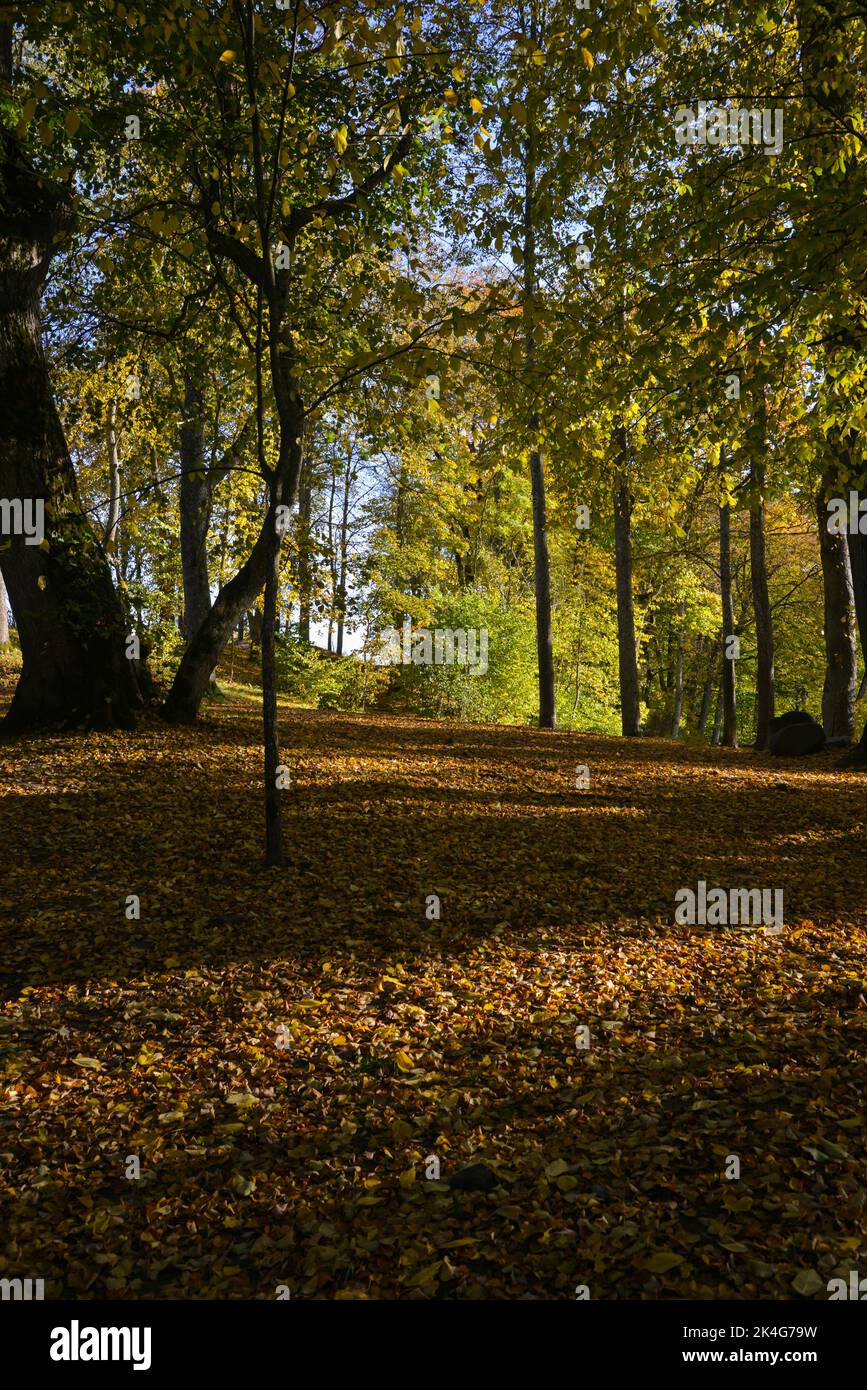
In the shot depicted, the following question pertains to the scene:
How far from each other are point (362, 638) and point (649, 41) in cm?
1442

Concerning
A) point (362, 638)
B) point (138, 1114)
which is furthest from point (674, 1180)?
point (362, 638)

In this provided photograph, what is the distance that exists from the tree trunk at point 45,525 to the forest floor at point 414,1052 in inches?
74.7

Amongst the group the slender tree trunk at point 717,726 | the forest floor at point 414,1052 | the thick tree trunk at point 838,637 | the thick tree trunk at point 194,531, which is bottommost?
the forest floor at point 414,1052

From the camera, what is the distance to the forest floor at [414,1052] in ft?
9.55

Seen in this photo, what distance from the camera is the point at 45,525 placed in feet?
28.8

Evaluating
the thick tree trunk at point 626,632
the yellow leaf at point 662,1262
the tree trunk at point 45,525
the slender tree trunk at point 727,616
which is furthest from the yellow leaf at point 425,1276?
the thick tree trunk at point 626,632

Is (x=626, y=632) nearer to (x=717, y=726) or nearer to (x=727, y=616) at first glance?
(x=727, y=616)

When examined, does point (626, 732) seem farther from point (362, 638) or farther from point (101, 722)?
point (101, 722)

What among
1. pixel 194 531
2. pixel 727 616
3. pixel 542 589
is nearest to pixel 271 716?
pixel 194 531

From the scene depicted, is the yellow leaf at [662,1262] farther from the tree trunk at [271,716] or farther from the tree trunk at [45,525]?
the tree trunk at [45,525]

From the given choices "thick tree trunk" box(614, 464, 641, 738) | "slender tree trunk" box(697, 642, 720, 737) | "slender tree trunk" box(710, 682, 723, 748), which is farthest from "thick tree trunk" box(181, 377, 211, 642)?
"slender tree trunk" box(697, 642, 720, 737)

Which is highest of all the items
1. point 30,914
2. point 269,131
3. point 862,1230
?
point 269,131

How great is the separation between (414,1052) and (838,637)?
39.8 ft

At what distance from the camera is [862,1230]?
2900 millimetres
